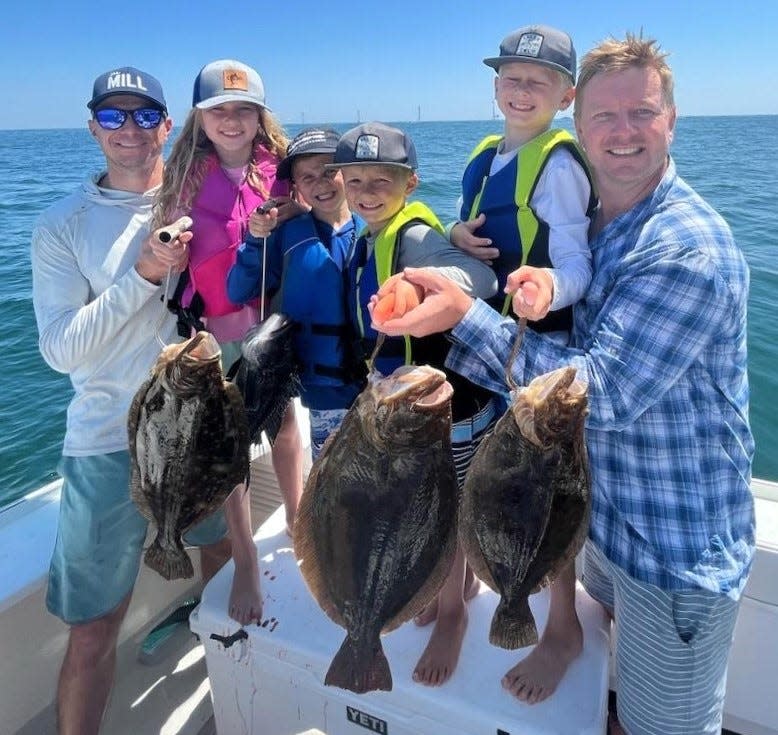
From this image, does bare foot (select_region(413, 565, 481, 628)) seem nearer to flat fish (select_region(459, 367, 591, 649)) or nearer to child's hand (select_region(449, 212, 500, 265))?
flat fish (select_region(459, 367, 591, 649))

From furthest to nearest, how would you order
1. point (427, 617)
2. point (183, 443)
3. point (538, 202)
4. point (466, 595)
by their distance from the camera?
1. point (466, 595)
2. point (427, 617)
3. point (538, 202)
4. point (183, 443)

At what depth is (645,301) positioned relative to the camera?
5.46 feet

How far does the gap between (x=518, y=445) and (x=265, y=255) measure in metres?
1.62

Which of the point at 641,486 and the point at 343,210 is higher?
the point at 343,210

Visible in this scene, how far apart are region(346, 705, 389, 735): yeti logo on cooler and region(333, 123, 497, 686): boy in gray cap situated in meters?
0.25

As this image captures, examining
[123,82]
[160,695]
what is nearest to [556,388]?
[123,82]

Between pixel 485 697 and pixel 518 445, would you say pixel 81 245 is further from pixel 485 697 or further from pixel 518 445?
pixel 485 697

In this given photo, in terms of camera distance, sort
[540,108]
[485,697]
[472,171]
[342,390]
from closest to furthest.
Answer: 1. [485,697]
2. [540,108]
3. [472,171]
4. [342,390]

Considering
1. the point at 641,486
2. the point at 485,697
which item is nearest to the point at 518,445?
the point at 641,486

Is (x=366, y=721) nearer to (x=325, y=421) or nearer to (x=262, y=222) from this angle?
(x=325, y=421)

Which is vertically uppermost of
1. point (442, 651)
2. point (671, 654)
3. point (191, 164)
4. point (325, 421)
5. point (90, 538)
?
point (191, 164)

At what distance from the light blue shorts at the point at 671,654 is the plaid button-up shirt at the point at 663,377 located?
7cm

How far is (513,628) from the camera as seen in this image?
1.83 meters

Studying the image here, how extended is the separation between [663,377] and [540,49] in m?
1.40
